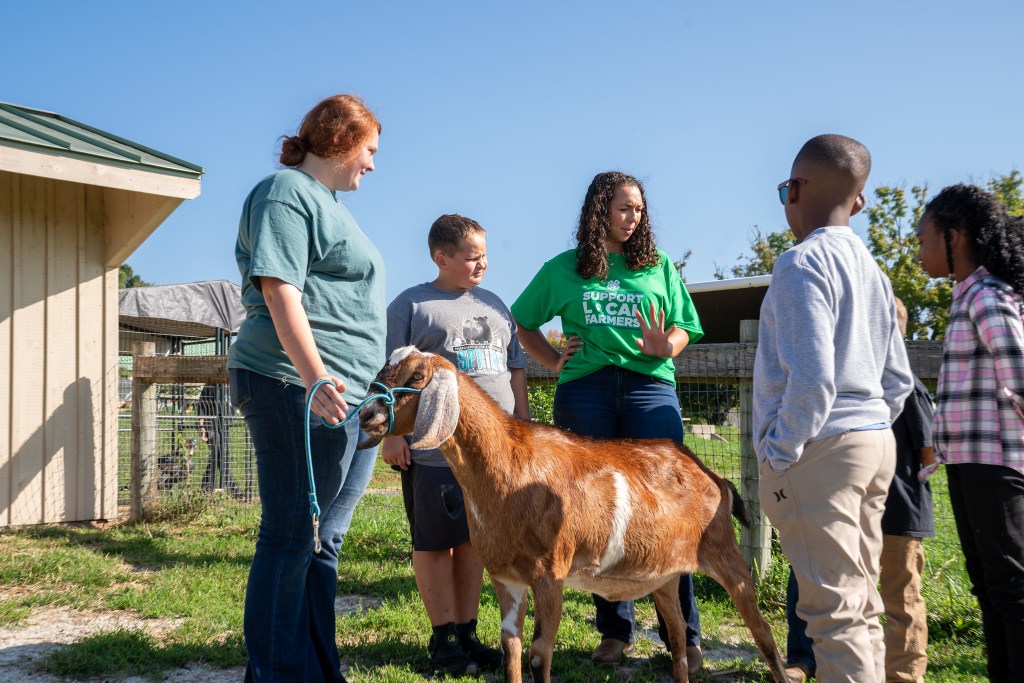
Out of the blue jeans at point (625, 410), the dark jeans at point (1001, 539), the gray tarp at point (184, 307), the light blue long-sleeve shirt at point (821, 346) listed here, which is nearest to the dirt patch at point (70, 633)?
the blue jeans at point (625, 410)

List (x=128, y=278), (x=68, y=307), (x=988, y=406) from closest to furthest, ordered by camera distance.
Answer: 1. (x=988, y=406)
2. (x=68, y=307)
3. (x=128, y=278)

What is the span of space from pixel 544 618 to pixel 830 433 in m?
1.42

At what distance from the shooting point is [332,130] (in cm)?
338

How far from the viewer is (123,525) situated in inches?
327

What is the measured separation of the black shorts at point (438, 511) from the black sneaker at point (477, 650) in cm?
48

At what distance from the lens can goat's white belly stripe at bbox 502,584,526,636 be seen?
362 cm

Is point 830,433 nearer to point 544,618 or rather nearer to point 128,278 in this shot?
point 544,618

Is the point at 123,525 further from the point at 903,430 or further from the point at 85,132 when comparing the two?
the point at 903,430

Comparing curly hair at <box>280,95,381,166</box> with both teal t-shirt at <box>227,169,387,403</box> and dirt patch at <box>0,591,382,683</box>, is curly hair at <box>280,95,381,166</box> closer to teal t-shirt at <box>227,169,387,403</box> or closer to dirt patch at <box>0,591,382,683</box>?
teal t-shirt at <box>227,169,387,403</box>

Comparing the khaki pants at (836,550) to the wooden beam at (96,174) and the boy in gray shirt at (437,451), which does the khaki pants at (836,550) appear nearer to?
the boy in gray shirt at (437,451)

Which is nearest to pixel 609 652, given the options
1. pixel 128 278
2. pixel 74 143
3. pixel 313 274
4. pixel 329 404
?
pixel 329 404

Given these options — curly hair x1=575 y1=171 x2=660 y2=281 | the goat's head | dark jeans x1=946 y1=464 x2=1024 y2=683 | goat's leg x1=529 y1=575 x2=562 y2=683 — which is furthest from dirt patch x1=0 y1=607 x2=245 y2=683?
dark jeans x1=946 y1=464 x2=1024 y2=683

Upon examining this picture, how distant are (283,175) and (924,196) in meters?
29.3

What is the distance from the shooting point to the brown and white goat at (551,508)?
3.51 meters
